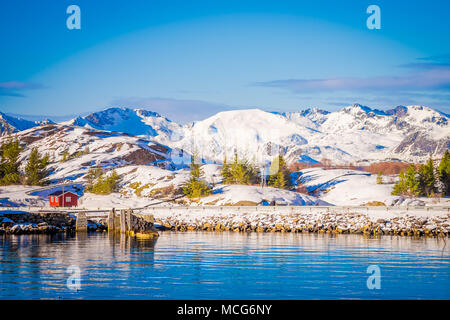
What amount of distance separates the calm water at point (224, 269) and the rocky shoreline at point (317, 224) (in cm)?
1151

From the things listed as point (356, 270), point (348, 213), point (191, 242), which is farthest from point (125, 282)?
point (348, 213)

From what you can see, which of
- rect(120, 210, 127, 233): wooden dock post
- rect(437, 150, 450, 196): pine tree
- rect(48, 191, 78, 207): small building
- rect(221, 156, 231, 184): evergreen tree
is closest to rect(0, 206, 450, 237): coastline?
rect(120, 210, 127, 233): wooden dock post

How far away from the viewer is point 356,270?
1374 inches

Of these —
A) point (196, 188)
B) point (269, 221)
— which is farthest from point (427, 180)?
point (269, 221)

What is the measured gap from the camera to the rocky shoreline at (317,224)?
217 ft

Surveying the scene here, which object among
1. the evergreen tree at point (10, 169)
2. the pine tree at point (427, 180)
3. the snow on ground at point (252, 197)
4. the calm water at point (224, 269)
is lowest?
the calm water at point (224, 269)

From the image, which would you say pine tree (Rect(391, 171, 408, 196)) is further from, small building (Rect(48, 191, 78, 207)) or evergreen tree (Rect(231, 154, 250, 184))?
small building (Rect(48, 191, 78, 207))

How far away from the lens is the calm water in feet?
89.2

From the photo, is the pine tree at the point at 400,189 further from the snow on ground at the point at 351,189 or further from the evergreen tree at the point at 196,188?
the evergreen tree at the point at 196,188

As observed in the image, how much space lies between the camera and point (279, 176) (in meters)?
122

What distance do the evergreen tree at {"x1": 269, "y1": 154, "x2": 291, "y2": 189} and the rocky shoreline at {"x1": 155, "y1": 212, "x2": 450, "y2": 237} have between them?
44.9 metres

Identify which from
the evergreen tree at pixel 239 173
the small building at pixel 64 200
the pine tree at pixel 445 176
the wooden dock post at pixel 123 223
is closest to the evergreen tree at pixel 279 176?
the evergreen tree at pixel 239 173

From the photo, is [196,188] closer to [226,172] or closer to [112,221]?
[226,172]

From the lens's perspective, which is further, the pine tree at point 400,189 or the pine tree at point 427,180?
the pine tree at point 400,189
